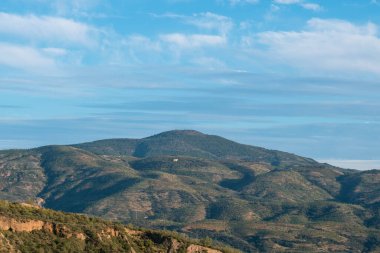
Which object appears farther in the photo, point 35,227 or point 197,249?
point 197,249

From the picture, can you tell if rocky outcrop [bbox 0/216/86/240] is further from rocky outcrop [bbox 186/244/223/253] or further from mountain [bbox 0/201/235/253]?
rocky outcrop [bbox 186/244/223/253]

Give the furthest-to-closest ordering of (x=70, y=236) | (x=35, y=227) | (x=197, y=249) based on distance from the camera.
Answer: (x=197, y=249) → (x=70, y=236) → (x=35, y=227)

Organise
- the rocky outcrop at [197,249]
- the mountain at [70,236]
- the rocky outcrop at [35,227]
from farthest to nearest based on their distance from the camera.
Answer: the rocky outcrop at [197,249] → the rocky outcrop at [35,227] → the mountain at [70,236]

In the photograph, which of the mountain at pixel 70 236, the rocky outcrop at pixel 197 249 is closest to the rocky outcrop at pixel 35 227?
the mountain at pixel 70 236

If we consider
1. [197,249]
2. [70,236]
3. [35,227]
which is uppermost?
[35,227]

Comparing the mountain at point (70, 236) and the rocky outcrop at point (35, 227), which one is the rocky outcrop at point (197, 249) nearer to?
the mountain at point (70, 236)

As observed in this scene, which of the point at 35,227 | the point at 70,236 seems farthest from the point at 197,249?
the point at 35,227

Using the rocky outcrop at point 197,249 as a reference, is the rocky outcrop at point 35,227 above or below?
above

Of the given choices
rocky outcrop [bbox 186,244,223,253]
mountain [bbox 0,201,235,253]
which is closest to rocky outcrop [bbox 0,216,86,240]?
mountain [bbox 0,201,235,253]

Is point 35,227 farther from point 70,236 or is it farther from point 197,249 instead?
point 197,249

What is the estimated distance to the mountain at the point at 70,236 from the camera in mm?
102250

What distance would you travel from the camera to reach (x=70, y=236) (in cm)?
10694

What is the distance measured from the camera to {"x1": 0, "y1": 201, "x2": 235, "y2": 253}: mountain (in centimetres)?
10225

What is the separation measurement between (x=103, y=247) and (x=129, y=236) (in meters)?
7.75
